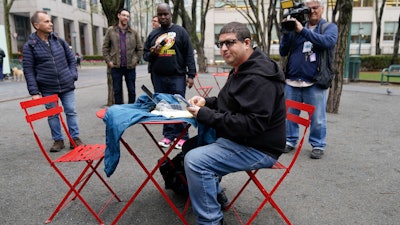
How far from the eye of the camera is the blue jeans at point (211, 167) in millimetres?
2281

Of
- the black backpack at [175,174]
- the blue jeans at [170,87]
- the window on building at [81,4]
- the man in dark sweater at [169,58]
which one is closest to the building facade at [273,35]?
the window on building at [81,4]

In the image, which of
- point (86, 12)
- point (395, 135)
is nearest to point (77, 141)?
point (395, 135)

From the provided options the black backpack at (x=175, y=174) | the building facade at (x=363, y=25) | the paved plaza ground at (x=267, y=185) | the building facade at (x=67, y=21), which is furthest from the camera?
the building facade at (x=363, y=25)

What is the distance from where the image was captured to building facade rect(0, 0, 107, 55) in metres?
36.7

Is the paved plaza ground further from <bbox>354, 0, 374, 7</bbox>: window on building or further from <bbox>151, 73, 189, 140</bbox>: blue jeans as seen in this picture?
<bbox>354, 0, 374, 7</bbox>: window on building

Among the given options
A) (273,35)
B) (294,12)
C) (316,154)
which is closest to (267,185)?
(316,154)

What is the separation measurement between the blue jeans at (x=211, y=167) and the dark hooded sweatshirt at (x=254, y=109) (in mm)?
72

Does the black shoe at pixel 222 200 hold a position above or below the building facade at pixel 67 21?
below

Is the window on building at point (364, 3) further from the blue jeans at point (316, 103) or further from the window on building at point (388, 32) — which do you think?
the blue jeans at point (316, 103)

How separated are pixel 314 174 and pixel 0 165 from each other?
3847mm

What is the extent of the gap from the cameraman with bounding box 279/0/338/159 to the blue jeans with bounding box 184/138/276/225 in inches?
86.8

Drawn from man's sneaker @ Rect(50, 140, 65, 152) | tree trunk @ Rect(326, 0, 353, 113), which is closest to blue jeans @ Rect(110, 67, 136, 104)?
man's sneaker @ Rect(50, 140, 65, 152)

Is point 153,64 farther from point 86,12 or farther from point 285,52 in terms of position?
point 86,12

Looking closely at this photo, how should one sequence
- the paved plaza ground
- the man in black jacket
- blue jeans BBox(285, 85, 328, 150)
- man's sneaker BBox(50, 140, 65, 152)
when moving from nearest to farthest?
the paved plaza ground < blue jeans BBox(285, 85, 328, 150) < the man in black jacket < man's sneaker BBox(50, 140, 65, 152)
